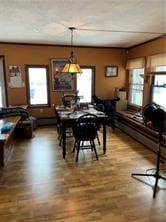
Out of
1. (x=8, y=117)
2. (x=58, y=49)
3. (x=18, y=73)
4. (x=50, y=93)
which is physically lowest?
(x=8, y=117)

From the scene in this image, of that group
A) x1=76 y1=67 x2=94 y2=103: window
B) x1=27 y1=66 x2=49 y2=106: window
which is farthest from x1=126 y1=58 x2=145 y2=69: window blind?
x1=27 y1=66 x2=49 y2=106: window

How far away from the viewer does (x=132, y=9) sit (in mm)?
2619

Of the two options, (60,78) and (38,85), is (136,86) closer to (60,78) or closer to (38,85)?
(60,78)

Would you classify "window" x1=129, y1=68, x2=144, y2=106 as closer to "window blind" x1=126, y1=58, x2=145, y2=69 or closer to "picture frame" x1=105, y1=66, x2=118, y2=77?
"window blind" x1=126, y1=58, x2=145, y2=69

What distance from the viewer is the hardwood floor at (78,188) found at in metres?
2.19

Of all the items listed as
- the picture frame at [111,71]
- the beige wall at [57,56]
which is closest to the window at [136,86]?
the beige wall at [57,56]

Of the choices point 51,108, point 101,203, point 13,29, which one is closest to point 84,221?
point 101,203

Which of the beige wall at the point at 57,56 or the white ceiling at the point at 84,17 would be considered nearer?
the white ceiling at the point at 84,17

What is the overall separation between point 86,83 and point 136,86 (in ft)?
5.02

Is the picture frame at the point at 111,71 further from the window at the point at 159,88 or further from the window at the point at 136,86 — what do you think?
the window at the point at 159,88

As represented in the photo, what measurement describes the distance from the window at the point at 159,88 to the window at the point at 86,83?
6.71ft

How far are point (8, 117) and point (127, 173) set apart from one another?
2953mm

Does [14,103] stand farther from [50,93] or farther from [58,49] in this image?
[58,49]

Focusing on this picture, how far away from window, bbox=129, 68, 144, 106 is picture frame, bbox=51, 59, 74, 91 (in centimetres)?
186
